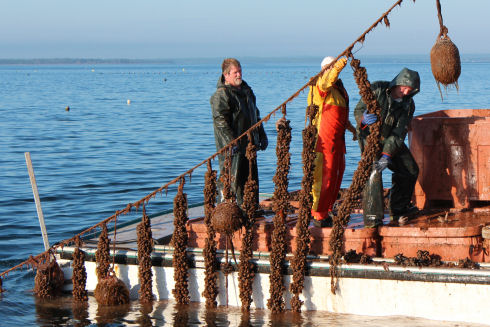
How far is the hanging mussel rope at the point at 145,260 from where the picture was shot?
29.9 feet

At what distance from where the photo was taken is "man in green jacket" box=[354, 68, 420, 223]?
28.5 ft

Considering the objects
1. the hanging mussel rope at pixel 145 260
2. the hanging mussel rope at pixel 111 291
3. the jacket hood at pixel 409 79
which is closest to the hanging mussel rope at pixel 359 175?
the jacket hood at pixel 409 79

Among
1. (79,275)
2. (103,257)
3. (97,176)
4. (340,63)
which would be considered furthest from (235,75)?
(97,176)

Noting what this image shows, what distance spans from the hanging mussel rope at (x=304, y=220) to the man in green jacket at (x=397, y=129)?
24.2 inches

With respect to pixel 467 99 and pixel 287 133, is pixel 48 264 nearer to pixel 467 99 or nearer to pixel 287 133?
pixel 287 133

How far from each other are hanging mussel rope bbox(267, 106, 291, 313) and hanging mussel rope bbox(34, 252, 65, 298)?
2.84 metres

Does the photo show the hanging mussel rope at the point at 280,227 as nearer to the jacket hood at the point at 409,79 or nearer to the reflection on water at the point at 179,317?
the reflection on water at the point at 179,317

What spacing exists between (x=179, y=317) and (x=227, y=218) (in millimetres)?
1385

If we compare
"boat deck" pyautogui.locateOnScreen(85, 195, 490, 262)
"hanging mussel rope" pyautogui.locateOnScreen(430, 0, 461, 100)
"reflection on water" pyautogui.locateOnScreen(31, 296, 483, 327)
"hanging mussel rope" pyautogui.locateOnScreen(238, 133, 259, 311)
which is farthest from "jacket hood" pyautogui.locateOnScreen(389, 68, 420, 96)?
"reflection on water" pyautogui.locateOnScreen(31, 296, 483, 327)

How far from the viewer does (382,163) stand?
8.67m

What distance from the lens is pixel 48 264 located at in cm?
984

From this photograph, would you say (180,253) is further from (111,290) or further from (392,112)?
(392,112)

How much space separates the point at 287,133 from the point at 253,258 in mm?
1402

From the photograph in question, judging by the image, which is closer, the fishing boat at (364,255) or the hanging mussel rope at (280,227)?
the fishing boat at (364,255)
